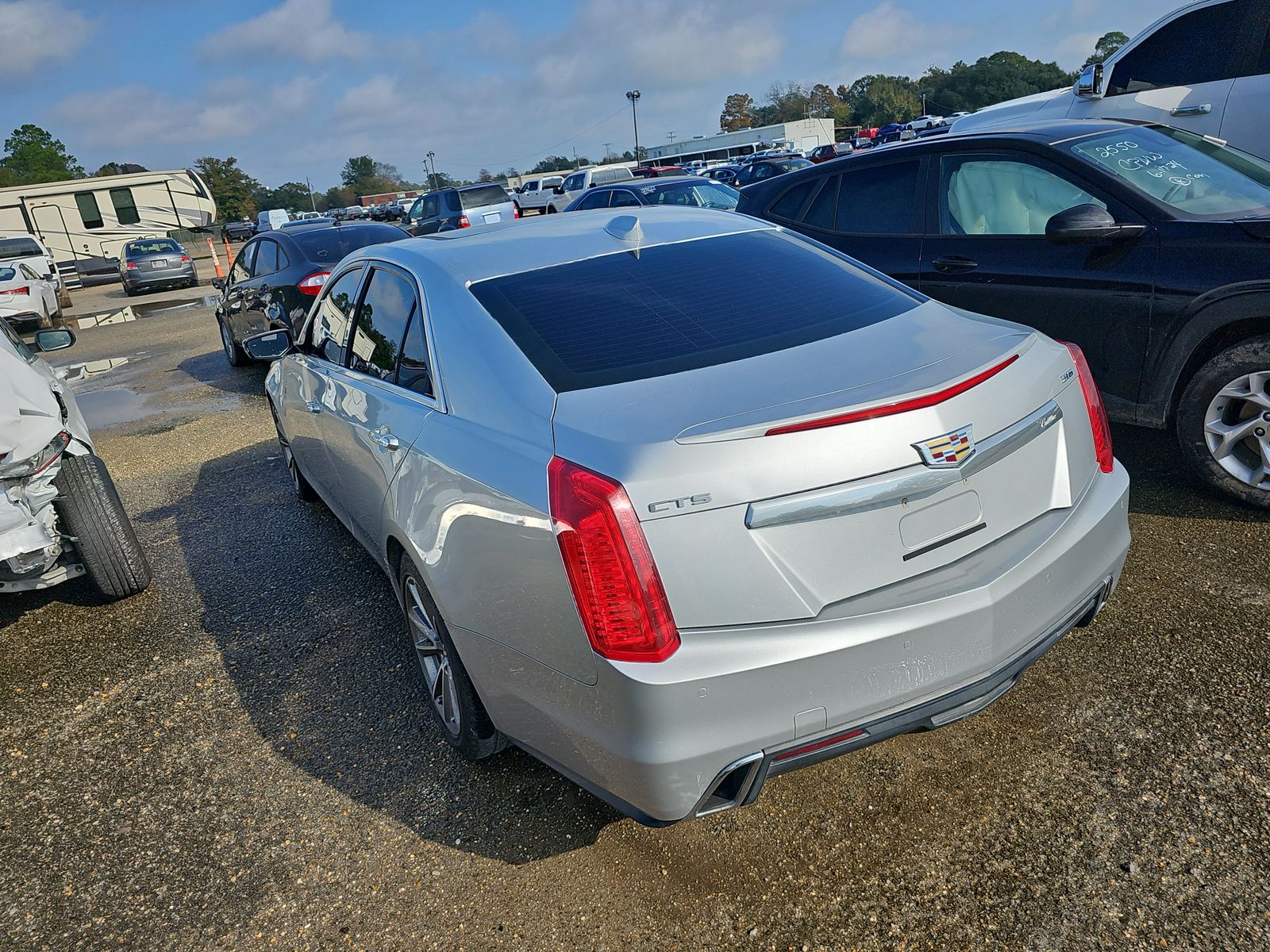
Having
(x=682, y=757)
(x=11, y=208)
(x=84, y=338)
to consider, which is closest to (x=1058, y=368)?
(x=682, y=757)

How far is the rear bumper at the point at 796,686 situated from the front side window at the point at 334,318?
212cm

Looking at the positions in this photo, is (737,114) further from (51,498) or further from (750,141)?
(51,498)

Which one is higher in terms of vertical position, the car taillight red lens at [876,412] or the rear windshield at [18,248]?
the rear windshield at [18,248]

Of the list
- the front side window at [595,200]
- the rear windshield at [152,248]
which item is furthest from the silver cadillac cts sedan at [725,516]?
the rear windshield at [152,248]

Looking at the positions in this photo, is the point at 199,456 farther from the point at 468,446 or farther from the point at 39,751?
the point at 468,446

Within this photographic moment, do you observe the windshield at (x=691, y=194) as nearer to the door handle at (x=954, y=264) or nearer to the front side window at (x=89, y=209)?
the door handle at (x=954, y=264)

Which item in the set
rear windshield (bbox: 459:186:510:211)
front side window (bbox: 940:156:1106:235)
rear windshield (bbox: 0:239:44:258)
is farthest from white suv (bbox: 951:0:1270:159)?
rear windshield (bbox: 0:239:44:258)

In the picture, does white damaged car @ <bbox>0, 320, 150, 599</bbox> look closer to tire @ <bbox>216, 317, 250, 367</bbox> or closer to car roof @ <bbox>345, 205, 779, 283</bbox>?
car roof @ <bbox>345, 205, 779, 283</bbox>

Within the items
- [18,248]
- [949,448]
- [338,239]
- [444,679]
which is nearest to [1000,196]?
[949,448]

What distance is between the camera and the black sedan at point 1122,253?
3812mm

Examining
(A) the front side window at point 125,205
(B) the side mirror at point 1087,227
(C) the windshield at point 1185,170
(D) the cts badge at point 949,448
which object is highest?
(A) the front side window at point 125,205

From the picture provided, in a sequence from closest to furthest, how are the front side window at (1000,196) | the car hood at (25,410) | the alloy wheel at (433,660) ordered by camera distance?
the alloy wheel at (433,660) → the car hood at (25,410) → the front side window at (1000,196)

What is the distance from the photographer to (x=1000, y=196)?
185 inches

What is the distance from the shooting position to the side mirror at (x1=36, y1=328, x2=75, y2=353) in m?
5.16
